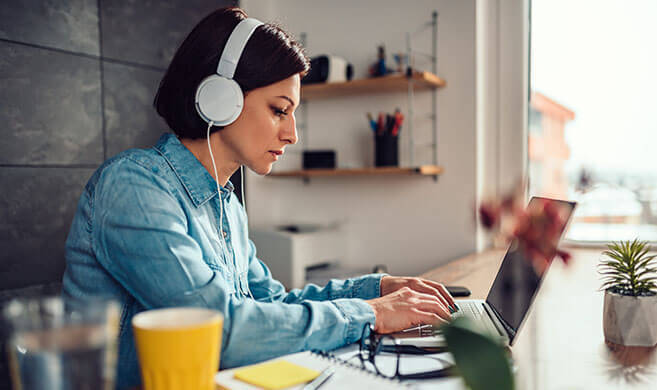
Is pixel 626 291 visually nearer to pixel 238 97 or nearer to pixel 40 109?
pixel 238 97

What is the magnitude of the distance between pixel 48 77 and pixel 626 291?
1605mm

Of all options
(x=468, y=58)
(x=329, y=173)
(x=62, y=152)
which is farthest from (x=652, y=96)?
(x=62, y=152)

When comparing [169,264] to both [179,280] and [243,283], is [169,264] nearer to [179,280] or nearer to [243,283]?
[179,280]

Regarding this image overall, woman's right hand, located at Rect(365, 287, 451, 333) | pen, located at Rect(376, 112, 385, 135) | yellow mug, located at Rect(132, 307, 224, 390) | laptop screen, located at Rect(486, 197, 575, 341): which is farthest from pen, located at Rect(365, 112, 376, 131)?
yellow mug, located at Rect(132, 307, 224, 390)

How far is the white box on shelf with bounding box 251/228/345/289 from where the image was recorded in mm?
1889

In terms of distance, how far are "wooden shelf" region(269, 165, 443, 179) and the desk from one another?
598 millimetres

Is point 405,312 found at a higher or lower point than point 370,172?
lower

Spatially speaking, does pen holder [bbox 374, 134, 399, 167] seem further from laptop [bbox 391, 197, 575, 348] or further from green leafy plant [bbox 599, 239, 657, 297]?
green leafy plant [bbox 599, 239, 657, 297]

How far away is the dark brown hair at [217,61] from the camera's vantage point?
0.91 meters

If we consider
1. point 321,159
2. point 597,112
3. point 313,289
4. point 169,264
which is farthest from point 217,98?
point 597,112

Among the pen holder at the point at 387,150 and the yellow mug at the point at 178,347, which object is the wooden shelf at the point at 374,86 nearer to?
the pen holder at the point at 387,150

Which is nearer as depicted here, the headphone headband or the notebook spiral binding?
the notebook spiral binding

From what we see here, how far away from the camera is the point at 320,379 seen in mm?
605

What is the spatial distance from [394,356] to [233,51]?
0.57 m
